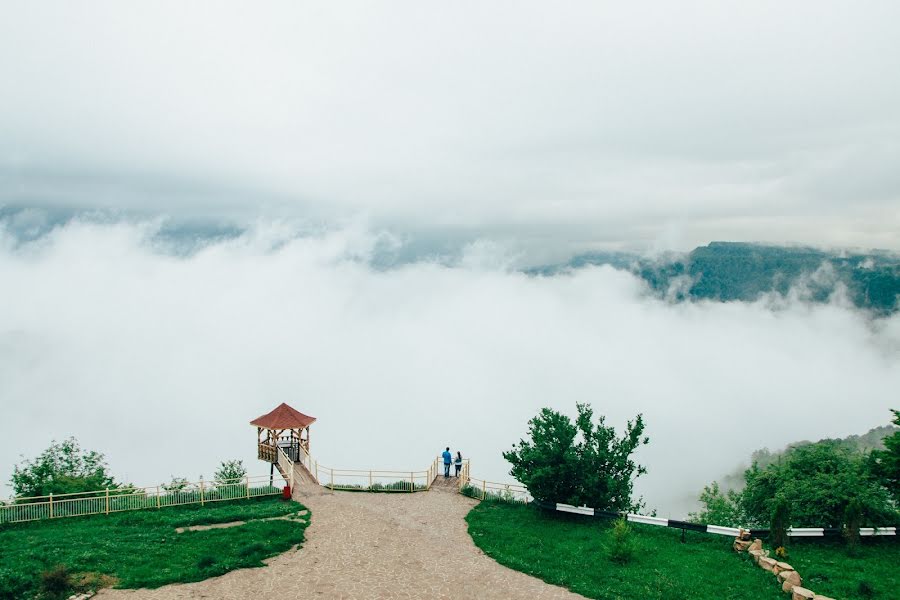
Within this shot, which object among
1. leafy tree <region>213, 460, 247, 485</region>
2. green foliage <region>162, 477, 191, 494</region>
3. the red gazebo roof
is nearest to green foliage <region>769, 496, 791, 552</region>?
the red gazebo roof

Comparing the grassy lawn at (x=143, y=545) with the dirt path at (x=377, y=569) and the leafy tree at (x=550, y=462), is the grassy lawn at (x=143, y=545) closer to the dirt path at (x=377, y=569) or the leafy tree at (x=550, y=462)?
the dirt path at (x=377, y=569)

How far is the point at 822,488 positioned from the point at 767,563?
17.7 ft

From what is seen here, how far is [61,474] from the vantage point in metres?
31.4

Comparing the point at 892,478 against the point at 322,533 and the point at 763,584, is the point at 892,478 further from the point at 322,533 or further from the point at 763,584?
the point at 322,533

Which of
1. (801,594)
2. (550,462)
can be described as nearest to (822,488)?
(801,594)

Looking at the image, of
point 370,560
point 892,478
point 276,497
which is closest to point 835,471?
point 892,478

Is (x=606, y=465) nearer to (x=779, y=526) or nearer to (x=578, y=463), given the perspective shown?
(x=578, y=463)

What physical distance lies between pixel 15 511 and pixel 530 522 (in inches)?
850

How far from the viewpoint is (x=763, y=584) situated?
16656mm

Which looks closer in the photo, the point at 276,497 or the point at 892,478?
the point at 892,478

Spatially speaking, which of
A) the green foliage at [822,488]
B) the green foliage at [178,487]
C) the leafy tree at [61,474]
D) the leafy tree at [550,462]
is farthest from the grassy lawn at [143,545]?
the green foliage at [822,488]

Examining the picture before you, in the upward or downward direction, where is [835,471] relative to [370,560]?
upward

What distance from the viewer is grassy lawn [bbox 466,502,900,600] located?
16.3 m

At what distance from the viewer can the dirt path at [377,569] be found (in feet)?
53.6
